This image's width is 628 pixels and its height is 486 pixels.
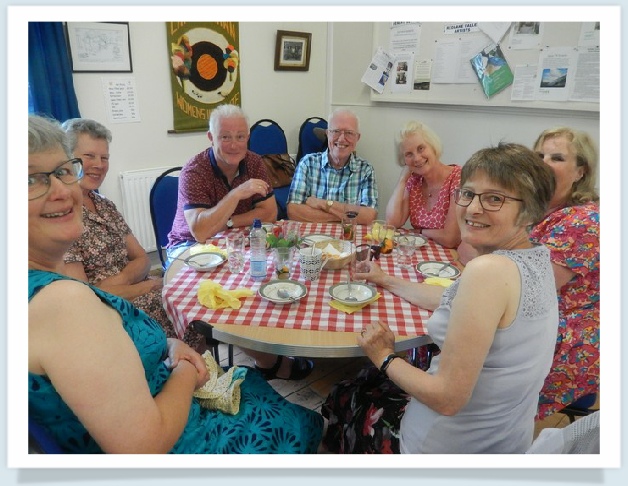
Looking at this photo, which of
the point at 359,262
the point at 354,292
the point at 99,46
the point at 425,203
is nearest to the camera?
the point at 354,292

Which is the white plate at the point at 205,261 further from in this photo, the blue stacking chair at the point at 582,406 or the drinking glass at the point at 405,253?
the blue stacking chair at the point at 582,406

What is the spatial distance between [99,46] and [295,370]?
2.62 metres

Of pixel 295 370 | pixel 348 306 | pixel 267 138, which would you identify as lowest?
pixel 295 370

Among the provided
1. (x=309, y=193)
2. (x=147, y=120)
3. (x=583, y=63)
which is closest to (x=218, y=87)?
(x=147, y=120)

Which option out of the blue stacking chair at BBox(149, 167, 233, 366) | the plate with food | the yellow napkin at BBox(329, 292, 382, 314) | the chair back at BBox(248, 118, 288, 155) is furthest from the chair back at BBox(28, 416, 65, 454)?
the chair back at BBox(248, 118, 288, 155)

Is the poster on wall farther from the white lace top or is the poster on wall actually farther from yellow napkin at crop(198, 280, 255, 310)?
the white lace top

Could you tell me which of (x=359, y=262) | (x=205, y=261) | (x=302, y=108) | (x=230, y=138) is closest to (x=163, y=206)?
(x=230, y=138)

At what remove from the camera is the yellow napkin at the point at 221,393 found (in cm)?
117

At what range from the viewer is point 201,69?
3.41 meters

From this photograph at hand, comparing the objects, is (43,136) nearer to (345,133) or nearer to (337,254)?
(337,254)

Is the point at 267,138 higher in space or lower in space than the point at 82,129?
higher

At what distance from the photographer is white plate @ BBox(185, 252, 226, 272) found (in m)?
1.61
